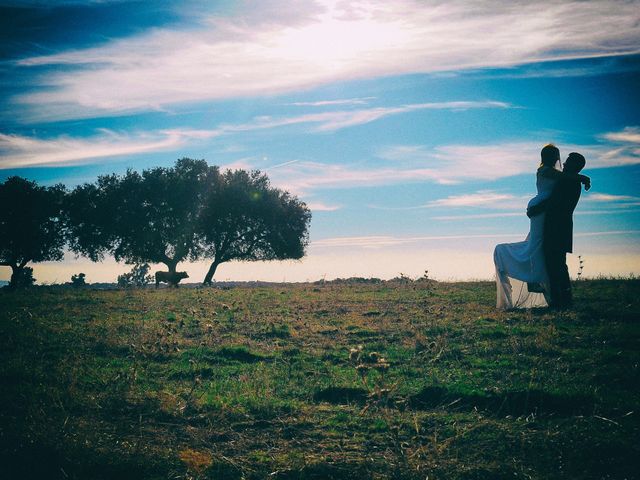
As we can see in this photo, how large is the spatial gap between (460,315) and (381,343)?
363cm

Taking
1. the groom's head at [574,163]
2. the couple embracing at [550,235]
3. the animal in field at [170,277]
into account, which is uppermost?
the groom's head at [574,163]

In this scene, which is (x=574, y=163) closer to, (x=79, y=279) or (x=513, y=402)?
(x=513, y=402)

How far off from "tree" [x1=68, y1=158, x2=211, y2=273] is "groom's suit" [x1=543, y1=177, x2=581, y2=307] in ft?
117

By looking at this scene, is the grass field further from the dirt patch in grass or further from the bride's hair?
the bride's hair

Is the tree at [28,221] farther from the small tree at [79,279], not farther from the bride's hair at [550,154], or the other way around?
the bride's hair at [550,154]

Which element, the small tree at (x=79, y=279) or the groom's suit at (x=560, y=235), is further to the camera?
the small tree at (x=79, y=279)

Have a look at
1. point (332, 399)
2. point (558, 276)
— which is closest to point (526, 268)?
point (558, 276)

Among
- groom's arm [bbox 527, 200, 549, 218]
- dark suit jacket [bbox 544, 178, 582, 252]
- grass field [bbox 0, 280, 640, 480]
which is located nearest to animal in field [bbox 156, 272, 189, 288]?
grass field [bbox 0, 280, 640, 480]

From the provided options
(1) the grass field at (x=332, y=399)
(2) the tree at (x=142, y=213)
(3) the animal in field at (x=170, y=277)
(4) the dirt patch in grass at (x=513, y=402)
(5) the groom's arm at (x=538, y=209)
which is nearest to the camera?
(1) the grass field at (x=332, y=399)

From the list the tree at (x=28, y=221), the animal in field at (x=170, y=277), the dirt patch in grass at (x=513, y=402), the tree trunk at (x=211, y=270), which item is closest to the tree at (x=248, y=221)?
the tree trunk at (x=211, y=270)

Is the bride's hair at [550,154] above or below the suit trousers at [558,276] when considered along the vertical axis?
above

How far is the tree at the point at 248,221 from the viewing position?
44.0 meters

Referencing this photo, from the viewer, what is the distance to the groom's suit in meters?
12.2

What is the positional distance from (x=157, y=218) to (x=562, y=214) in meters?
37.5
